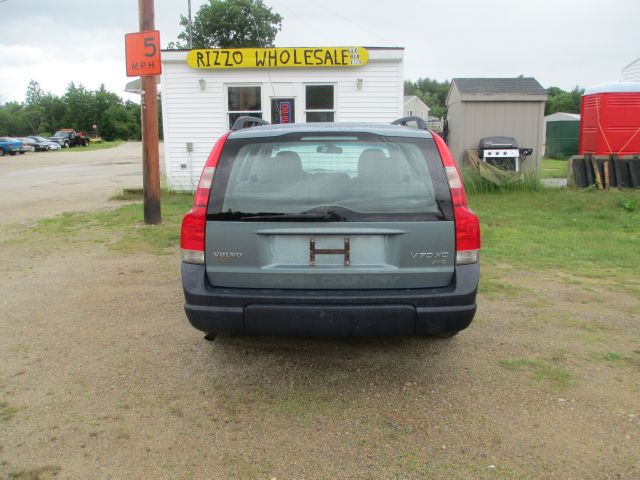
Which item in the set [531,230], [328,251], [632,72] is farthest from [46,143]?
[328,251]

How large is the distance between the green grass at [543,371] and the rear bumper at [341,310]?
0.79 meters

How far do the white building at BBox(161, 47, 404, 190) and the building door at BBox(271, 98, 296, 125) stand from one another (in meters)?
0.02

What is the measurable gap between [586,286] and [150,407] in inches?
A: 169

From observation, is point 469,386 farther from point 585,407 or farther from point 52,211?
point 52,211

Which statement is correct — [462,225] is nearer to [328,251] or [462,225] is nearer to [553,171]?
[328,251]

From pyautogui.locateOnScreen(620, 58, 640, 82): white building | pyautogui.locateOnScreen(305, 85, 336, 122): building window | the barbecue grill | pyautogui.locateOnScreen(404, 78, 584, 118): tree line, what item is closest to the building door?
pyautogui.locateOnScreen(305, 85, 336, 122): building window

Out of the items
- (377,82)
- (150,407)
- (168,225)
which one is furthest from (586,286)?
(377,82)

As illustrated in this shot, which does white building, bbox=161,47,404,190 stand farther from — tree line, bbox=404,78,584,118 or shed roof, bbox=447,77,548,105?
tree line, bbox=404,78,584,118

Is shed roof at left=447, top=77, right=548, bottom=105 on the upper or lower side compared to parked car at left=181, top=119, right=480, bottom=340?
upper

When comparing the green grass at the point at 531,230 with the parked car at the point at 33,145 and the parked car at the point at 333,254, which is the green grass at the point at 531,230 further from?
the parked car at the point at 33,145

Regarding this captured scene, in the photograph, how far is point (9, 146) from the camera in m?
40.5

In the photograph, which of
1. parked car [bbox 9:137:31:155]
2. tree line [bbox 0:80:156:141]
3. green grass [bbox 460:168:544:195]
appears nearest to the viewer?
green grass [bbox 460:168:544:195]

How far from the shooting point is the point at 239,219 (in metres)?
3.19

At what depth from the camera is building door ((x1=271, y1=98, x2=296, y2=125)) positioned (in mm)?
12711
